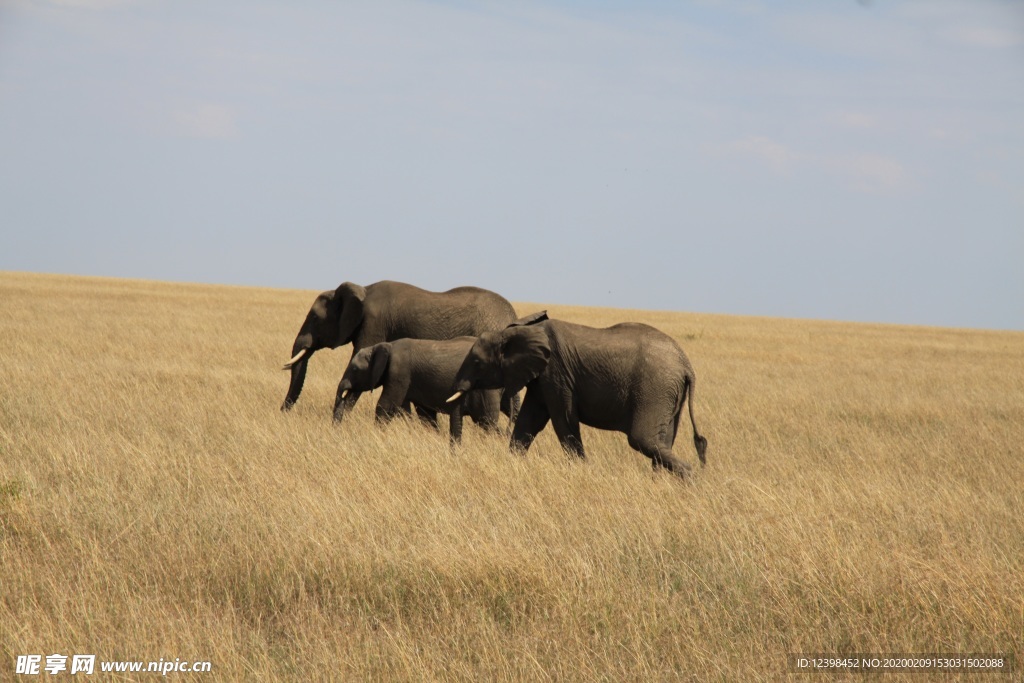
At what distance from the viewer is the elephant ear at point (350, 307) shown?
44.2 feet

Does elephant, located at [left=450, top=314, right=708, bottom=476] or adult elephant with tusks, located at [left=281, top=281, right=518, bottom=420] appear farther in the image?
adult elephant with tusks, located at [left=281, top=281, right=518, bottom=420]

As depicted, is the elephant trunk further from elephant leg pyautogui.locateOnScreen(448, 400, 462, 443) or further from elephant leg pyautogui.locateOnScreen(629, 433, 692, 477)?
elephant leg pyautogui.locateOnScreen(629, 433, 692, 477)

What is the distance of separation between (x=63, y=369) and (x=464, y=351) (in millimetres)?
7565

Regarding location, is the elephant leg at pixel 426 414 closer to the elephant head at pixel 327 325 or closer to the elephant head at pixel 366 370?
the elephant head at pixel 366 370

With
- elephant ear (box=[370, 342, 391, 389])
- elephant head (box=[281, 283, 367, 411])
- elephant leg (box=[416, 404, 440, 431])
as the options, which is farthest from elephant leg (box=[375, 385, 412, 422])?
elephant head (box=[281, 283, 367, 411])

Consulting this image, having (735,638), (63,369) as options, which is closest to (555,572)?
(735,638)

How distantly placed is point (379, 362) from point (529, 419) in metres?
2.84

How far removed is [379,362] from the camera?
38.8 feet

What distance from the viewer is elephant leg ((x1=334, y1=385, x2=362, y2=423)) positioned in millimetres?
11880

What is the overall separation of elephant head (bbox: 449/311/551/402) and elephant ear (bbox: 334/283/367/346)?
417 centimetres

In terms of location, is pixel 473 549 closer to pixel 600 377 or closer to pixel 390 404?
pixel 600 377

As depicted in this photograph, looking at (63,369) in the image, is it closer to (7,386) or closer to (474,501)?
(7,386)

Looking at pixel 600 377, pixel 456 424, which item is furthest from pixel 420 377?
pixel 600 377

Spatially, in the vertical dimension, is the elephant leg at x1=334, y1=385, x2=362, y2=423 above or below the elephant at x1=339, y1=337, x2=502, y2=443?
below
